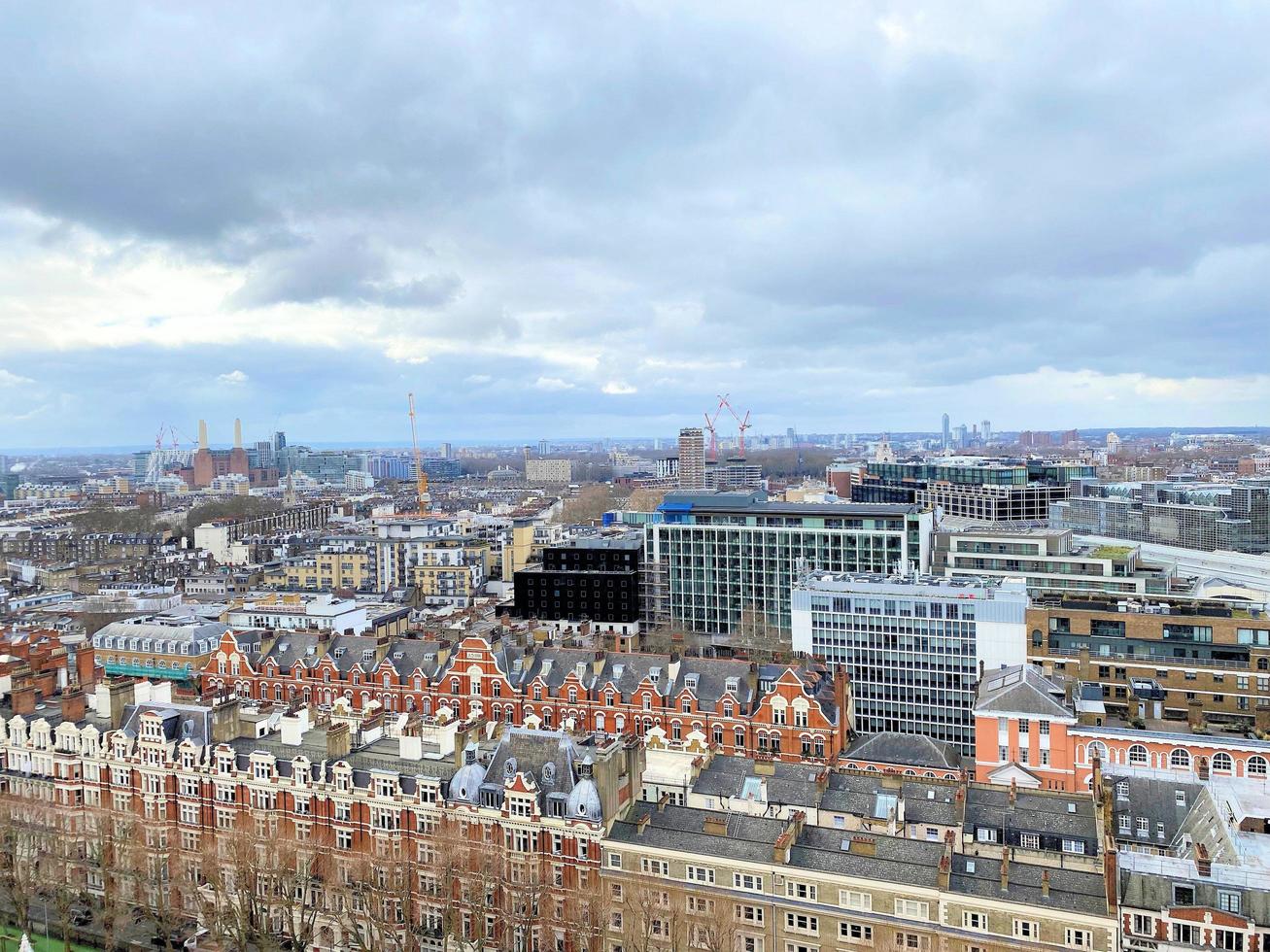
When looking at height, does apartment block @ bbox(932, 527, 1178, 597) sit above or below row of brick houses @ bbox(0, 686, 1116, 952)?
above

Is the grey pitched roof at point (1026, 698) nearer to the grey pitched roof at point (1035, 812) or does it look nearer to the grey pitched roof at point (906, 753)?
the grey pitched roof at point (906, 753)

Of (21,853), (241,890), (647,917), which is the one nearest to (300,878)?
(241,890)

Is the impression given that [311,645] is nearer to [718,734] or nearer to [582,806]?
[718,734]

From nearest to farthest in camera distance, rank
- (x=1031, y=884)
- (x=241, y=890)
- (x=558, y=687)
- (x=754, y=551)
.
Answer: (x=1031, y=884)
(x=241, y=890)
(x=558, y=687)
(x=754, y=551)

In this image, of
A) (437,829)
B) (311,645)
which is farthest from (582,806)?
(311,645)

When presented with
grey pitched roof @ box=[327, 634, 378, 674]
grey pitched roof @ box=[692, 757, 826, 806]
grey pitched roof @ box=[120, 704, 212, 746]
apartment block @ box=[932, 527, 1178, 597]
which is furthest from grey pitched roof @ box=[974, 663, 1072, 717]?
grey pitched roof @ box=[120, 704, 212, 746]

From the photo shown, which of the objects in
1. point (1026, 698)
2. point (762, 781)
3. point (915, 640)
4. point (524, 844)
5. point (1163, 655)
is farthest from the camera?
point (915, 640)

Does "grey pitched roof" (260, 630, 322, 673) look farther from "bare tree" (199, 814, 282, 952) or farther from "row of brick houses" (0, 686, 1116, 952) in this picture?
"bare tree" (199, 814, 282, 952)

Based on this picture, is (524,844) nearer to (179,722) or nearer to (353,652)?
(179,722)
